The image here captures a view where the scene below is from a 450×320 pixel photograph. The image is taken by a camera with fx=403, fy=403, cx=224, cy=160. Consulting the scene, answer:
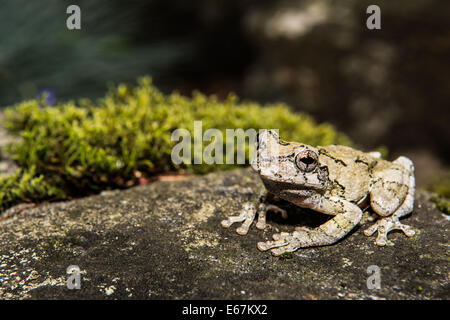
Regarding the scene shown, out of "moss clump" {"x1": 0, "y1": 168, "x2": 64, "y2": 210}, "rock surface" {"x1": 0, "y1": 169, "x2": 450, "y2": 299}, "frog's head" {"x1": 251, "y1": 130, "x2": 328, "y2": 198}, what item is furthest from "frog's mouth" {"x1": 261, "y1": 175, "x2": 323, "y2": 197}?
"moss clump" {"x1": 0, "y1": 168, "x2": 64, "y2": 210}

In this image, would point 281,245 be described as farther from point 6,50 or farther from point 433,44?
point 6,50

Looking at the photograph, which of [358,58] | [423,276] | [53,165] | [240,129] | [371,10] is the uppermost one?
[371,10]

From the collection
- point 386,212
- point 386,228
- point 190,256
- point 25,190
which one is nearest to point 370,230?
point 386,228

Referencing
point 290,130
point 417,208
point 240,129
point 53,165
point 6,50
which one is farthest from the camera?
point 6,50

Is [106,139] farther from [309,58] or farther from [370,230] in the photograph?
[309,58]

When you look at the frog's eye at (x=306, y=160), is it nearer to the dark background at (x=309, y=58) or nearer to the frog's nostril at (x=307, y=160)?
the frog's nostril at (x=307, y=160)

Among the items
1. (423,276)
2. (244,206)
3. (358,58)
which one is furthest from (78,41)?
(423,276)
